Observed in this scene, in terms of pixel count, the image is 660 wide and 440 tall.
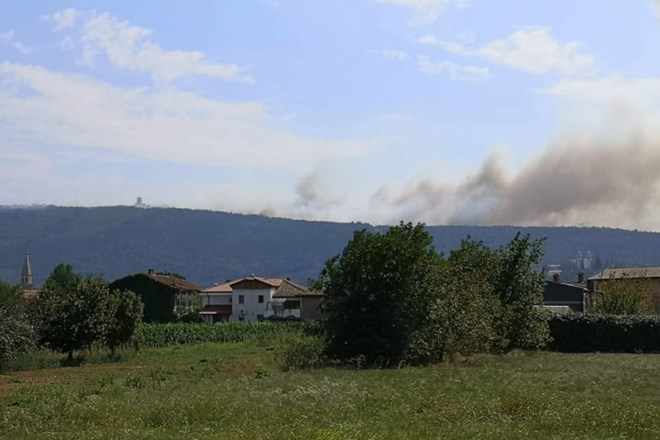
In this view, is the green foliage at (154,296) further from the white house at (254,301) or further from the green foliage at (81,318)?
the green foliage at (81,318)

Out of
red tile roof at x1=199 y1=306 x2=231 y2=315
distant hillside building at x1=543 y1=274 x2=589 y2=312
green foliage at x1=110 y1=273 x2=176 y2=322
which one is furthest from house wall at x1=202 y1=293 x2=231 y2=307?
distant hillside building at x1=543 y1=274 x2=589 y2=312

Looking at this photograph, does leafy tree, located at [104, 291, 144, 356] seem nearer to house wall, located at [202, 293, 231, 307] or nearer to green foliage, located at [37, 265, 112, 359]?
green foliage, located at [37, 265, 112, 359]

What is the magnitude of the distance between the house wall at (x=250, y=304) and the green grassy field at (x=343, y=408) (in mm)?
109113

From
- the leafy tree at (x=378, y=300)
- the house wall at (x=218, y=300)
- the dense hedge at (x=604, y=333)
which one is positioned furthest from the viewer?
the house wall at (x=218, y=300)

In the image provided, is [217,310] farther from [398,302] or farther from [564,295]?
[398,302]

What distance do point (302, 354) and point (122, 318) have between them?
64.1ft

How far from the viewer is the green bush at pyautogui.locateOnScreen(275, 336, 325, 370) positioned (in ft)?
121

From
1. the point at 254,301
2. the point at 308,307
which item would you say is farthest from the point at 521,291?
the point at 254,301

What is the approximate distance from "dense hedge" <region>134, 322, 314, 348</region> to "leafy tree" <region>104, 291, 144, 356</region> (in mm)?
12951

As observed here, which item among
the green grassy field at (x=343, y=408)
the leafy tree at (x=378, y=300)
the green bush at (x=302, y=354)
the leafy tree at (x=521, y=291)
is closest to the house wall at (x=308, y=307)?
the leafy tree at (x=521, y=291)

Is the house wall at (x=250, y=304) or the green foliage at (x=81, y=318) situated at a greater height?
the green foliage at (x=81, y=318)

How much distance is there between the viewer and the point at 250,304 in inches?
5571

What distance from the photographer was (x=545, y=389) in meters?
25.7

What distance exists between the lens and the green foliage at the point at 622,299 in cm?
A: 7319
